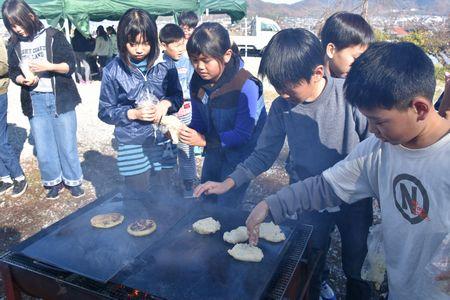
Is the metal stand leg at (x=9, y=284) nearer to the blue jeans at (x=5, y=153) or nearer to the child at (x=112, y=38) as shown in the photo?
the blue jeans at (x=5, y=153)

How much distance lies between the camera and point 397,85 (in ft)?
4.92

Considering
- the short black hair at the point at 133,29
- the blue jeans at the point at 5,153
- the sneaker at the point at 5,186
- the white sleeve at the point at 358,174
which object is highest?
the short black hair at the point at 133,29

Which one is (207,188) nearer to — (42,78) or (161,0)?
(42,78)

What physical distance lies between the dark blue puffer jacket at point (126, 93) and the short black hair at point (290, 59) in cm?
149

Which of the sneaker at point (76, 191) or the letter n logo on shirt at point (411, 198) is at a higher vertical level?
the letter n logo on shirt at point (411, 198)

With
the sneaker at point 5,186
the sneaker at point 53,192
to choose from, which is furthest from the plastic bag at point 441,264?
the sneaker at point 5,186

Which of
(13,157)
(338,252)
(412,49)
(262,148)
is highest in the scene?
(412,49)

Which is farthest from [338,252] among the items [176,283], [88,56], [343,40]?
[88,56]

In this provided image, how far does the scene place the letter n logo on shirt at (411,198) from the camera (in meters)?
1.63

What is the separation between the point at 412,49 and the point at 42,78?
4236 mm

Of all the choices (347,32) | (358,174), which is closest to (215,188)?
(358,174)

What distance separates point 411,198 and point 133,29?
2554mm

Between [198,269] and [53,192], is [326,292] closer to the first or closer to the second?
[198,269]

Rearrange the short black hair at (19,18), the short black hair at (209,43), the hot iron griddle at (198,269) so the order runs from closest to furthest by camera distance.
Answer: the hot iron griddle at (198,269) < the short black hair at (209,43) < the short black hair at (19,18)
